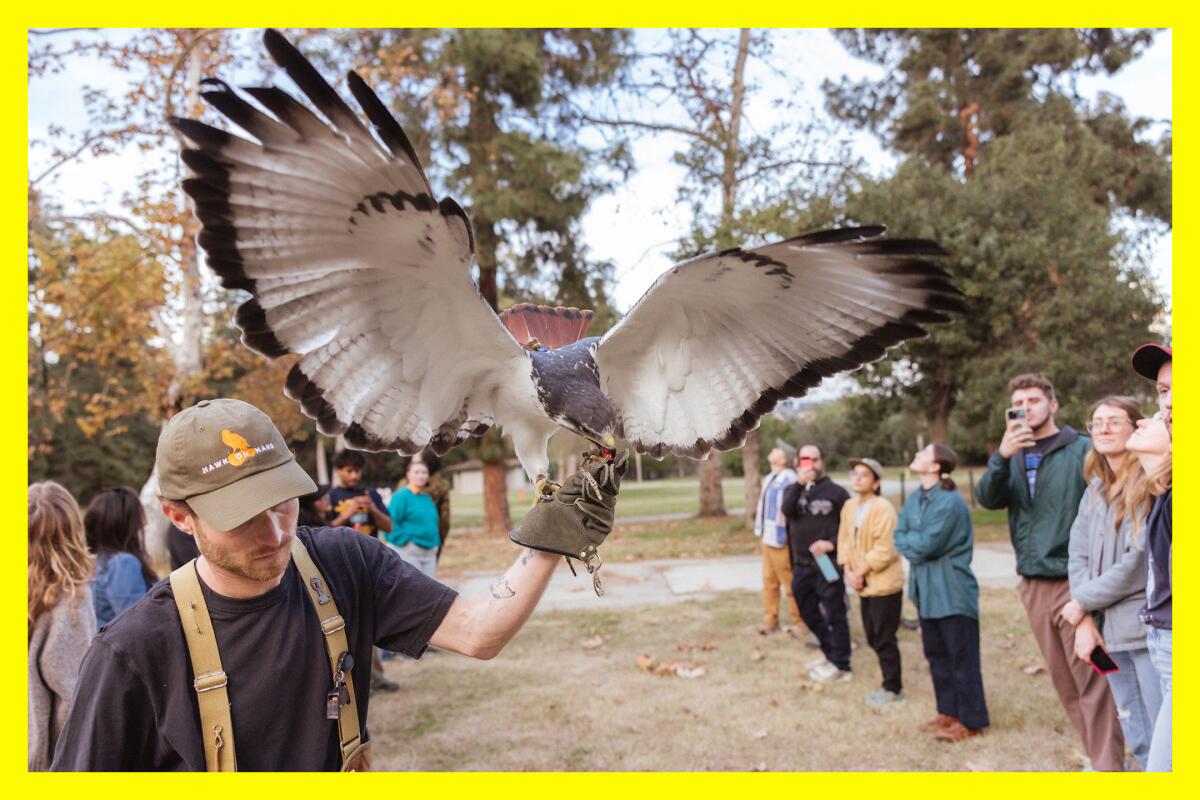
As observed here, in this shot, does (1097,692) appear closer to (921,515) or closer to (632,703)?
(921,515)

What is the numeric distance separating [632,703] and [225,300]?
11.7m

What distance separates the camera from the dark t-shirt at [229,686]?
1488 millimetres

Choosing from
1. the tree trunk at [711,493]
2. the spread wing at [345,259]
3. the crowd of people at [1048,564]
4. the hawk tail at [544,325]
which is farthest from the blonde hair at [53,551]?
the tree trunk at [711,493]

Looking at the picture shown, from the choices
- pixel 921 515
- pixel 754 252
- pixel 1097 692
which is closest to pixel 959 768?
pixel 1097 692

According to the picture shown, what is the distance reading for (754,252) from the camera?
2.34 m

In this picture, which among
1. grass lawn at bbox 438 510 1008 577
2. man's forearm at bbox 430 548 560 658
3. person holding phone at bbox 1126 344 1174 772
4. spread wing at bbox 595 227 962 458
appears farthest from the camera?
grass lawn at bbox 438 510 1008 577

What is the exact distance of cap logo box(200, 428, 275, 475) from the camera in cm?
157

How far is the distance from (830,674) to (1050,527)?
2.29 m

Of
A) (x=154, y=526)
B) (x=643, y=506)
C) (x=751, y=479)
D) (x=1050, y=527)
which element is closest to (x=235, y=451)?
(x=1050, y=527)

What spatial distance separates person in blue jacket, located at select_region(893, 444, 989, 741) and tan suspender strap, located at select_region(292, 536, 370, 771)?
3.92m

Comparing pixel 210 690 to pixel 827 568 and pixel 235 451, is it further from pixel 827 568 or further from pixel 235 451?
pixel 827 568

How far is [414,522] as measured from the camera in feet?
20.3

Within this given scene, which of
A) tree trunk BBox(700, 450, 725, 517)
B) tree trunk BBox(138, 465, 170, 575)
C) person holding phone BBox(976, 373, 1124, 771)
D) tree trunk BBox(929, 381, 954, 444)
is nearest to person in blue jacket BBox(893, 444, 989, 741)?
person holding phone BBox(976, 373, 1124, 771)

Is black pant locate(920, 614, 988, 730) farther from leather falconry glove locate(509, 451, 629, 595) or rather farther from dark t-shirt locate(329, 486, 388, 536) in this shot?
dark t-shirt locate(329, 486, 388, 536)
